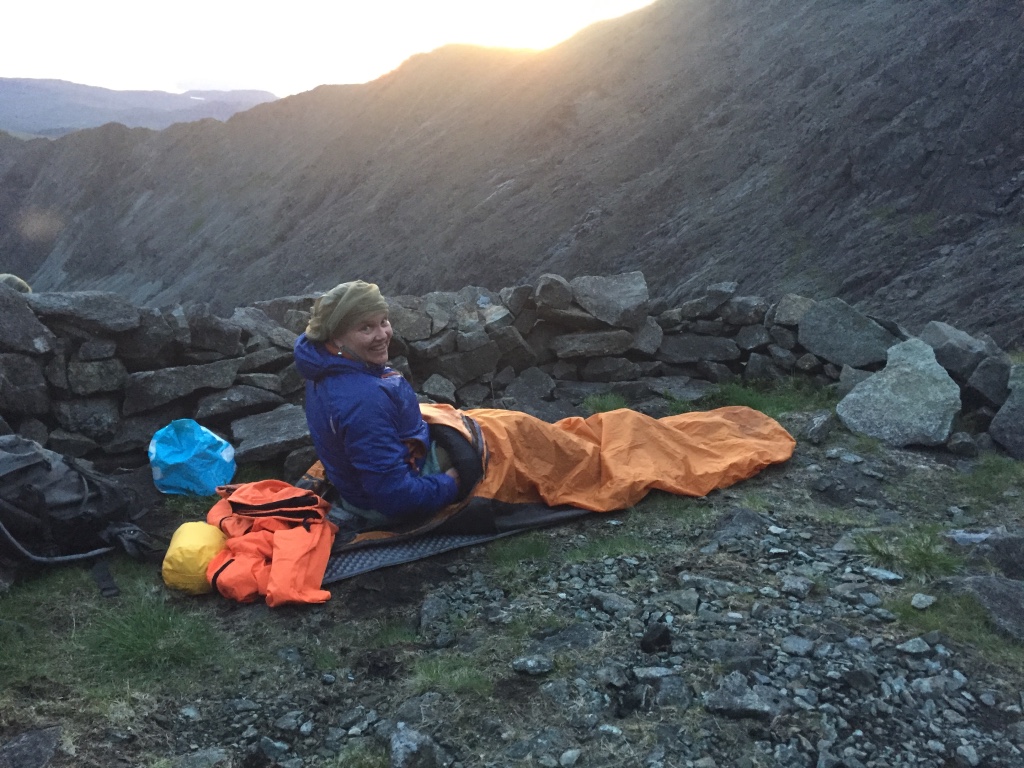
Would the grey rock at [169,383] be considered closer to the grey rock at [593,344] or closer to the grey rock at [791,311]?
the grey rock at [593,344]

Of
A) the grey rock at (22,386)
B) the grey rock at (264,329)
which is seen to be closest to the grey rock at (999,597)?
the grey rock at (264,329)

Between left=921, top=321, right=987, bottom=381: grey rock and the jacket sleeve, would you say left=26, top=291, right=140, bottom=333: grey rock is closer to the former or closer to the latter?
the jacket sleeve

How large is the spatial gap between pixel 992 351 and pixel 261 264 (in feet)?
89.5

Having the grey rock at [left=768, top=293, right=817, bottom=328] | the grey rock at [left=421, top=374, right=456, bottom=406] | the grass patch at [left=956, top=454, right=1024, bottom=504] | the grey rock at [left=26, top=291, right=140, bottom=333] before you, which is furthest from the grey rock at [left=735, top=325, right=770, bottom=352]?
the grey rock at [left=26, top=291, right=140, bottom=333]

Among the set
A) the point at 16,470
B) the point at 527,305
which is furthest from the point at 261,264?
the point at 16,470

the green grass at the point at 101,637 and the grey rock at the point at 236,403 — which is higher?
the grey rock at the point at 236,403

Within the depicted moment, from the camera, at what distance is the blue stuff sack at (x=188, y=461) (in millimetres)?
4883

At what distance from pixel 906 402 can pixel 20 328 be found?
19.8 ft

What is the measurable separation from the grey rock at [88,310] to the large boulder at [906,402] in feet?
17.0

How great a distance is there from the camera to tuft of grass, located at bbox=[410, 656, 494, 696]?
2871 mm

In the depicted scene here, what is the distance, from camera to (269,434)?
5.25 meters

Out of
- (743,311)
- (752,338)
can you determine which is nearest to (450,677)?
(752,338)

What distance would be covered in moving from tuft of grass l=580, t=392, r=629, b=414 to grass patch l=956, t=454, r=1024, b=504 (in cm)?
253

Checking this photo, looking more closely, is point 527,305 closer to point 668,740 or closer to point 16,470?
point 16,470
